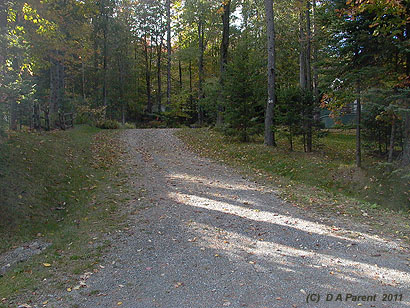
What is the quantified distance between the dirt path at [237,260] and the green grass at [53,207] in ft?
1.74

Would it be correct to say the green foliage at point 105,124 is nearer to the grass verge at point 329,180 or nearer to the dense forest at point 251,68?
the dense forest at point 251,68

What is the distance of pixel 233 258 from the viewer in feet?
15.0

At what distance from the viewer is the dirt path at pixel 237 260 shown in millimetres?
3605

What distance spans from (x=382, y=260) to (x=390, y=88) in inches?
247

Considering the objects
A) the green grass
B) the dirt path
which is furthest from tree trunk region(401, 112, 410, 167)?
the green grass

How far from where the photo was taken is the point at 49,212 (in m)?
6.40

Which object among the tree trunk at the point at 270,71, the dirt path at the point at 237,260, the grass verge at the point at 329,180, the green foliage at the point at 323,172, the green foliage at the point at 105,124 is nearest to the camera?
the dirt path at the point at 237,260

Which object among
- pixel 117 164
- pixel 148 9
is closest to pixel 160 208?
pixel 117 164

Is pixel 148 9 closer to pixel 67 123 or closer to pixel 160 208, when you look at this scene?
pixel 67 123

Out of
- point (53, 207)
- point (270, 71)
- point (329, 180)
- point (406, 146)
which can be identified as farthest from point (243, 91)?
point (53, 207)

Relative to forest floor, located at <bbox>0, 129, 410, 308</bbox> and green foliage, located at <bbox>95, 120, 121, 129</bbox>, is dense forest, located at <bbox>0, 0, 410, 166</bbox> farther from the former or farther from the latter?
forest floor, located at <bbox>0, 129, 410, 308</bbox>

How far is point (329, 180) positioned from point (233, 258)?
20.9 ft

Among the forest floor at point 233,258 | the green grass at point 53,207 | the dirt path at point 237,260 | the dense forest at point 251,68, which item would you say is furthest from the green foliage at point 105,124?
the dirt path at point 237,260

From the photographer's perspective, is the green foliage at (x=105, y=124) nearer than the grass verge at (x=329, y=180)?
No
